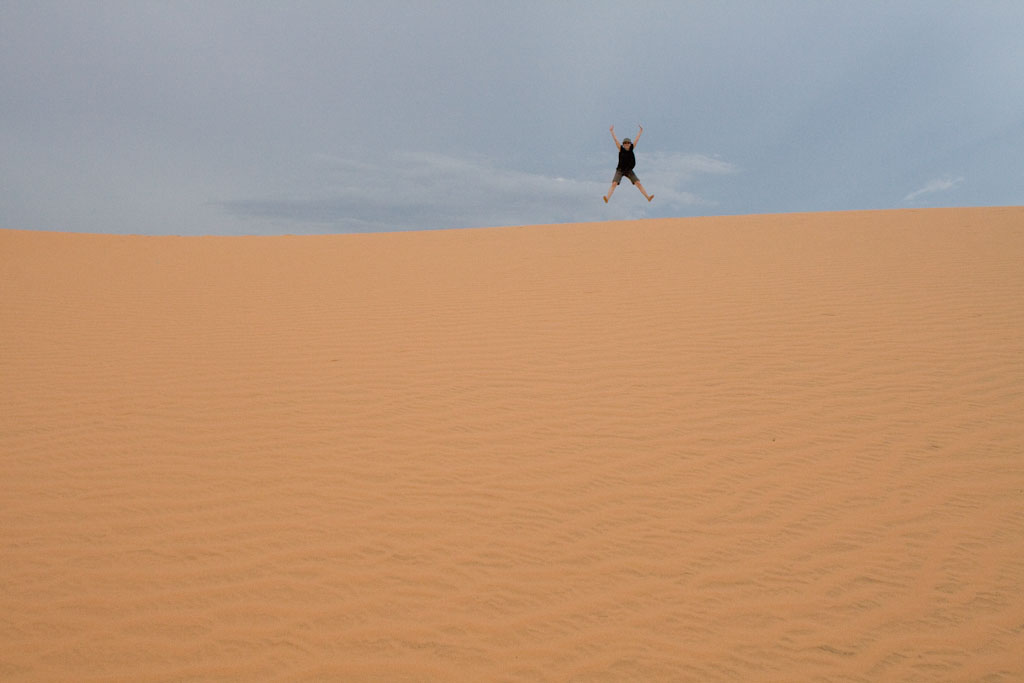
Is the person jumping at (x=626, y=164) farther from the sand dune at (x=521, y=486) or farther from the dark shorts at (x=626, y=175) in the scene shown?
the sand dune at (x=521, y=486)

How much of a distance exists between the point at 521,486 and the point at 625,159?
368 inches

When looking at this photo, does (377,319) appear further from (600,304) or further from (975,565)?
(975,565)

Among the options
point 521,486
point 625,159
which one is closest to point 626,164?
point 625,159

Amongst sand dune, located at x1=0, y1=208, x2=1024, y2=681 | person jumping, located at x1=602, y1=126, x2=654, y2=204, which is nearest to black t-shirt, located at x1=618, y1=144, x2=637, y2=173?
person jumping, located at x1=602, y1=126, x2=654, y2=204

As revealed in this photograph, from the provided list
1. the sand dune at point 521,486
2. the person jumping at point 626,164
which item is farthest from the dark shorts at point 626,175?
the sand dune at point 521,486

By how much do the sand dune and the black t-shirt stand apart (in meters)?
4.53

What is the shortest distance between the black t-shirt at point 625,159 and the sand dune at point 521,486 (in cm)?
453

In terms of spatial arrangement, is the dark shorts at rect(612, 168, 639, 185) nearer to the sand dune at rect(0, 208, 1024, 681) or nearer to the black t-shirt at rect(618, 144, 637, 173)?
the black t-shirt at rect(618, 144, 637, 173)

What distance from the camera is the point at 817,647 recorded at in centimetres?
261

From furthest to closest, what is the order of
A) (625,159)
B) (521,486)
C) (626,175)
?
(626,175) < (625,159) < (521,486)

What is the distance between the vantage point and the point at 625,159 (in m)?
11.5

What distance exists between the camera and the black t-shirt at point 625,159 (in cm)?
1137

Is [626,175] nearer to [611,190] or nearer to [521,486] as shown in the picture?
[611,190]

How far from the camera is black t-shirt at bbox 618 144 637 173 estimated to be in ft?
37.3
